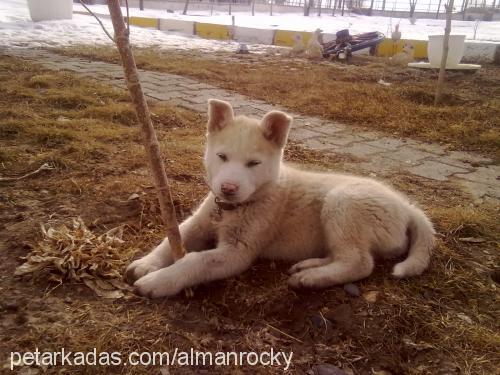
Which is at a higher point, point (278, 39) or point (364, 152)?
point (278, 39)

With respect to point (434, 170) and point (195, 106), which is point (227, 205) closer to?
point (434, 170)

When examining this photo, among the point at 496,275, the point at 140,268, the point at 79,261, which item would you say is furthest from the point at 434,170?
the point at 79,261

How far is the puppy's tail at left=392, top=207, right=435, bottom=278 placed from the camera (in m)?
2.44

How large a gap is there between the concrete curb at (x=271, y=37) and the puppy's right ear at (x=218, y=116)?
12.2m

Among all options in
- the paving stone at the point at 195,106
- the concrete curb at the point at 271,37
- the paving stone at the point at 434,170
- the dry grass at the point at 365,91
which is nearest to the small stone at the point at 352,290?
the paving stone at the point at 434,170

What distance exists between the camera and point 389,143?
5168mm

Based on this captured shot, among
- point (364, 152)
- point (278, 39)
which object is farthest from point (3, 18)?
point (364, 152)

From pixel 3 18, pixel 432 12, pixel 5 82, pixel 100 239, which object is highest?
pixel 432 12

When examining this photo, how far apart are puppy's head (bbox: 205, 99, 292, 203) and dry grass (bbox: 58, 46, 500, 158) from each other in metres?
3.50

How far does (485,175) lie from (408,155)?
0.81 meters

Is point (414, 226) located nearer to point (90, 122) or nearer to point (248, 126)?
point (248, 126)

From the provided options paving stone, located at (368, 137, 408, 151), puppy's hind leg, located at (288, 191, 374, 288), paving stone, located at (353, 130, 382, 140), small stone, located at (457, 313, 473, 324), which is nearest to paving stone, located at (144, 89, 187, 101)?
paving stone, located at (353, 130, 382, 140)

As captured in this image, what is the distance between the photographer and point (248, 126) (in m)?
2.66

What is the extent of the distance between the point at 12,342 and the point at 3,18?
16377 millimetres
